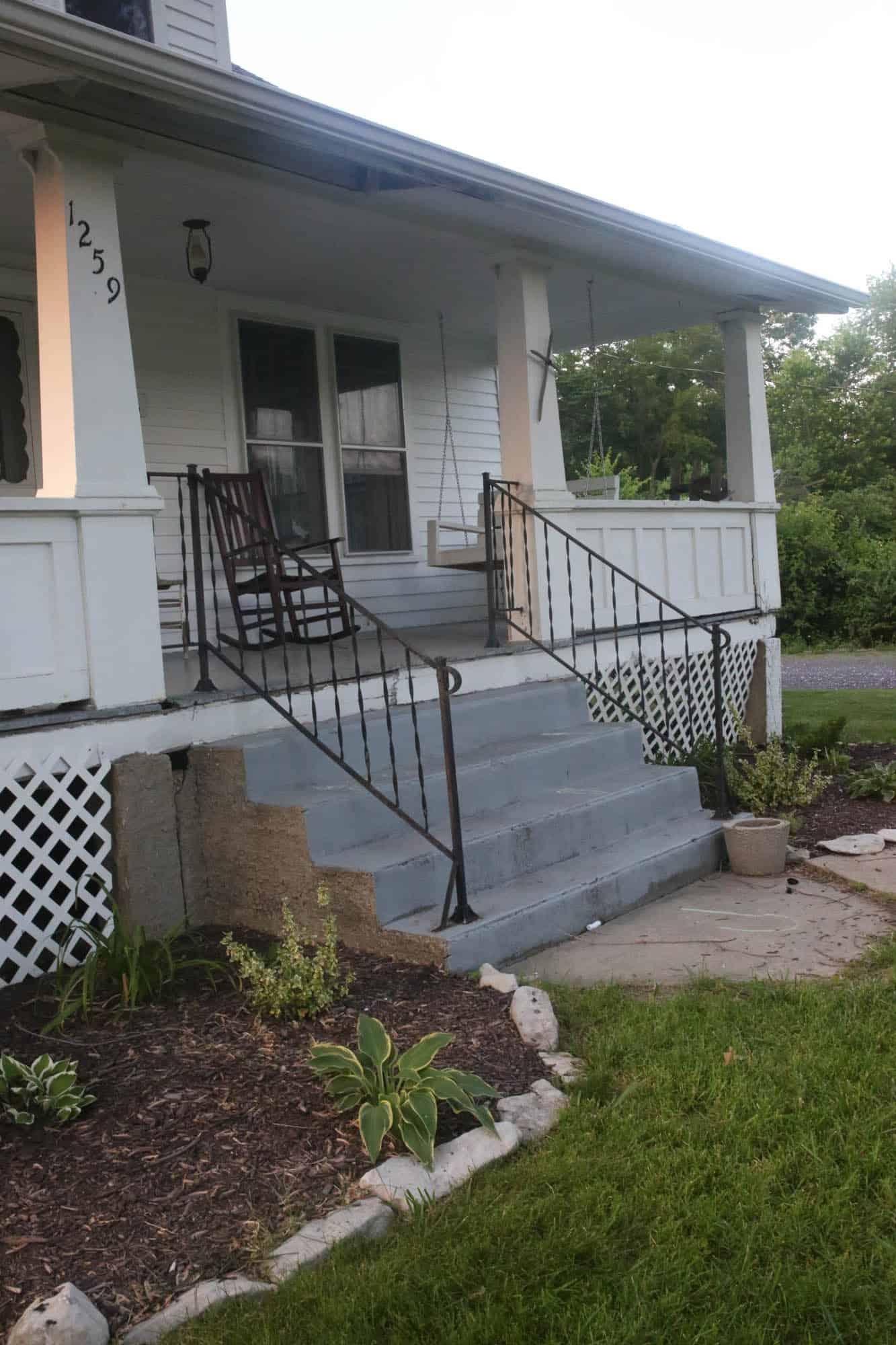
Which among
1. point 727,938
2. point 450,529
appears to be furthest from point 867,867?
point 450,529

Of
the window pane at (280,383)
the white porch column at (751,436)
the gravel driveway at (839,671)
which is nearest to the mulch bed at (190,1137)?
the window pane at (280,383)

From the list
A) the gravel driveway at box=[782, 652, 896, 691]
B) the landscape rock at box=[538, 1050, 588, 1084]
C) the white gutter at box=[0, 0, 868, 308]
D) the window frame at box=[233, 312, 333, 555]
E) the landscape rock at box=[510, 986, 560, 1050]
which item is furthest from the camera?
the gravel driveway at box=[782, 652, 896, 691]

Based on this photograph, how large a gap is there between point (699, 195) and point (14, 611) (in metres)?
42.8

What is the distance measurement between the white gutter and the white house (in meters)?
0.01

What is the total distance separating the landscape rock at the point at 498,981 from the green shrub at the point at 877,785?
3.72 m

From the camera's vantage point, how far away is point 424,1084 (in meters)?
2.90

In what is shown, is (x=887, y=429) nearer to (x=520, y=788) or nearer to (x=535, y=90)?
(x=535, y=90)

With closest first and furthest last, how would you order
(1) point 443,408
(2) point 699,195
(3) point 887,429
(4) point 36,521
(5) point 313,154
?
1. (4) point 36,521
2. (5) point 313,154
3. (1) point 443,408
4. (3) point 887,429
5. (2) point 699,195

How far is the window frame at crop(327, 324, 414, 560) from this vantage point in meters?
8.11

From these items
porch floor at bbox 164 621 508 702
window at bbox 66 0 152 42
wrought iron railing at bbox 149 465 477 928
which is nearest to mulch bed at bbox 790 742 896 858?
porch floor at bbox 164 621 508 702

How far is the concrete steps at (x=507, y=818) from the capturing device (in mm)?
4246

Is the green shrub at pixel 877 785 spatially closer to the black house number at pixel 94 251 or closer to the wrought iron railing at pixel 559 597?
the wrought iron railing at pixel 559 597

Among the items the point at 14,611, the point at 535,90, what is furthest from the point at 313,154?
the point at 535,90

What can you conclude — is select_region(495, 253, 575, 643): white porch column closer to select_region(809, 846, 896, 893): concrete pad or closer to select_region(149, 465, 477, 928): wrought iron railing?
select_region(149, 465, 477, 928): wrought iron railing
